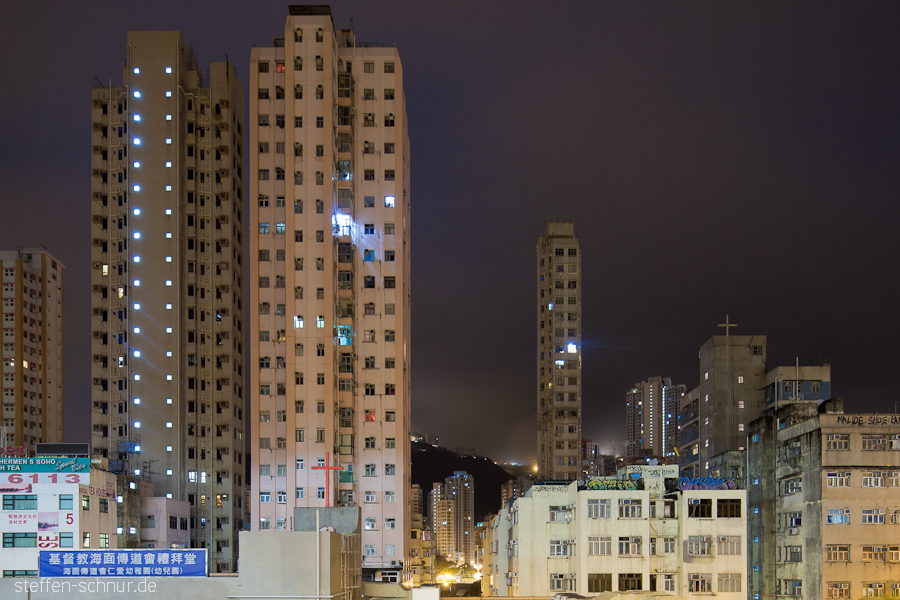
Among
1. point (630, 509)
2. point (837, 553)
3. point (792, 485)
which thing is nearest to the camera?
point (630, 509)

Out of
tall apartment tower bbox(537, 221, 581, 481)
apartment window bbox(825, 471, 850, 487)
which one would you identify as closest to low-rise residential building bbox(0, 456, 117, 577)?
apartment window bbox(825, 471, 850, 487)

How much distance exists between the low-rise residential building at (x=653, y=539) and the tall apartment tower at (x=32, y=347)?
3588 inches

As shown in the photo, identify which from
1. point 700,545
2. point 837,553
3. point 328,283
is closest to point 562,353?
point 328,283

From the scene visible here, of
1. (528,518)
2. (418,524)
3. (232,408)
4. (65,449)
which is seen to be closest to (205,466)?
(232,408)

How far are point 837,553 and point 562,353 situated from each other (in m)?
57.0

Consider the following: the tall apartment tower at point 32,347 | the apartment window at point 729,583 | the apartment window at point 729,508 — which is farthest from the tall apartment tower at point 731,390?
the tall apartment tower at point 32,347

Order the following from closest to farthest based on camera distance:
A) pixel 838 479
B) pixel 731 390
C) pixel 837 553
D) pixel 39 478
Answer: pixel 39 478, pixel 837 553, pixel 838 479, pixel 731 390

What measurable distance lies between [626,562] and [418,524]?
226 ft

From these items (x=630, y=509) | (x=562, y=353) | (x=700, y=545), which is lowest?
(x=700, y=545)

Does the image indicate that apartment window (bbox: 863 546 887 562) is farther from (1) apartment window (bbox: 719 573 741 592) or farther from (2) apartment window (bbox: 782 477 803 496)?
(1) apartment window (bbox: 719 573 741 592)

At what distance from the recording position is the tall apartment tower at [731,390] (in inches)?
3935

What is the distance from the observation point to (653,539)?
72.9m

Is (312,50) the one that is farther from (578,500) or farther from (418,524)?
(418,524)

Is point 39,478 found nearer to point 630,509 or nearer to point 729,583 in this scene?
point 630,509
